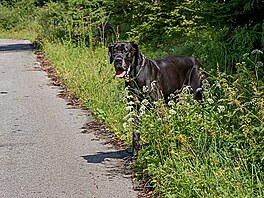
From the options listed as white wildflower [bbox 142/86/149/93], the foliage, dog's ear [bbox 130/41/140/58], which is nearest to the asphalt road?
the foliage

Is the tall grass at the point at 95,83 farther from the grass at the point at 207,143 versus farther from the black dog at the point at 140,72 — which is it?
the grass at the point at 207,143

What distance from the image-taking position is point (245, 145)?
5.71 metres

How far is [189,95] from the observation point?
6914 mm

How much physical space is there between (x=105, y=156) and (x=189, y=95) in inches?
61.2

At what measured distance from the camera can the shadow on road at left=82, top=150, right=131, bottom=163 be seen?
303 inches

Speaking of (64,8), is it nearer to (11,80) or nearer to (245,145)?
(11,80)

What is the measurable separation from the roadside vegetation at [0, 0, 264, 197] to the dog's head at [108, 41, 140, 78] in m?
0.57

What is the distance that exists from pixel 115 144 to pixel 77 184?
6.12 ft

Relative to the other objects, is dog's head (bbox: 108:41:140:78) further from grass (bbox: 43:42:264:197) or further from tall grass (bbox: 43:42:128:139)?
tall grass (bbox: 43:42:128:139)

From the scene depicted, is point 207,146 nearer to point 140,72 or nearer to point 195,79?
point 140,72

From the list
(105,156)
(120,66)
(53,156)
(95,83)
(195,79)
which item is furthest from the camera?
(95,83)

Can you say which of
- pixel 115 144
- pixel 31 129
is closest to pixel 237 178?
pixel 115 144

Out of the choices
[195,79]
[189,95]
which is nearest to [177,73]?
[195,79]

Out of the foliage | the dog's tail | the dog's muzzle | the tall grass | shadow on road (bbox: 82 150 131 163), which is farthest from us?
the tall grass
